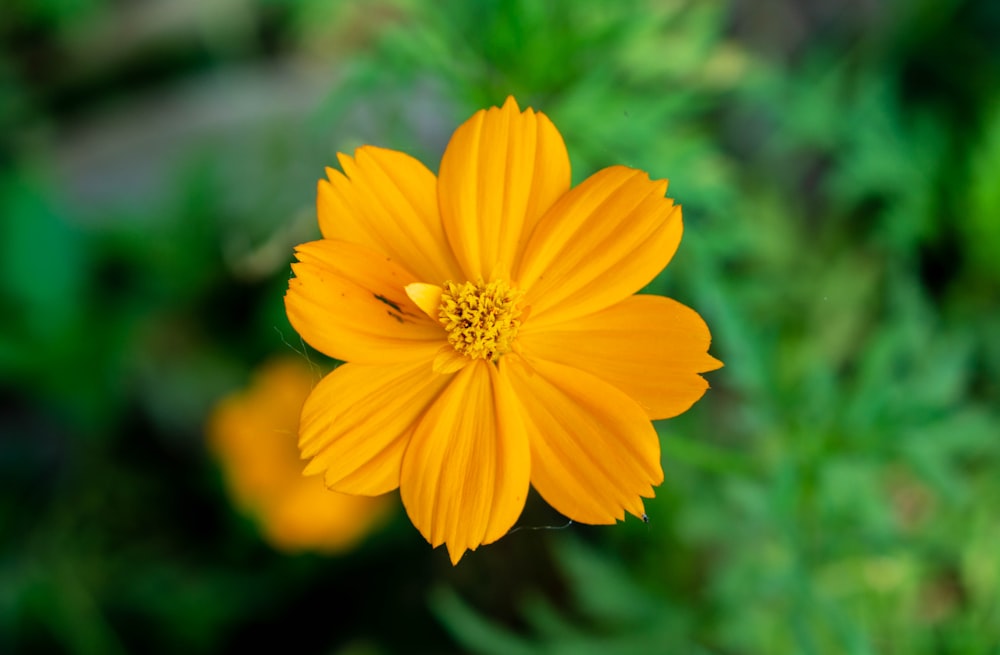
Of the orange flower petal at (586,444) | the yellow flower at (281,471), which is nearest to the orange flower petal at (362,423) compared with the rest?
the orange flower petal at (586,444)

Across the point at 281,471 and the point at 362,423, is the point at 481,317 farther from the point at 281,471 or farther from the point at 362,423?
the point at 281,471

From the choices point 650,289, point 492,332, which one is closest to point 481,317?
point 492,332

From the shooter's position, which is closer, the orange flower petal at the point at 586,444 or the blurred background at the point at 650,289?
the orange flower petal at the point at 586,444

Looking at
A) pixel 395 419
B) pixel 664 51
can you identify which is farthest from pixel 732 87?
pixel 395 419

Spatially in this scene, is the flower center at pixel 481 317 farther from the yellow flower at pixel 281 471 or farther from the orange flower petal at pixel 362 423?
the yellow flower at pixel 281 471

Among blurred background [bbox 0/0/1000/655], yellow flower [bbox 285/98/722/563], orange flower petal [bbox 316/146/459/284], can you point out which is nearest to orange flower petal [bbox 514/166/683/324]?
yellow flower [bbox 285/98/722/563]

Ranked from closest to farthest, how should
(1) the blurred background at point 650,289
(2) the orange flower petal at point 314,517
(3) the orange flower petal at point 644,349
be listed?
(3) the orange flower petal at point 644,349
(1) the blurred background at point 650,289
(2) the orange flower petal at point 314,517
